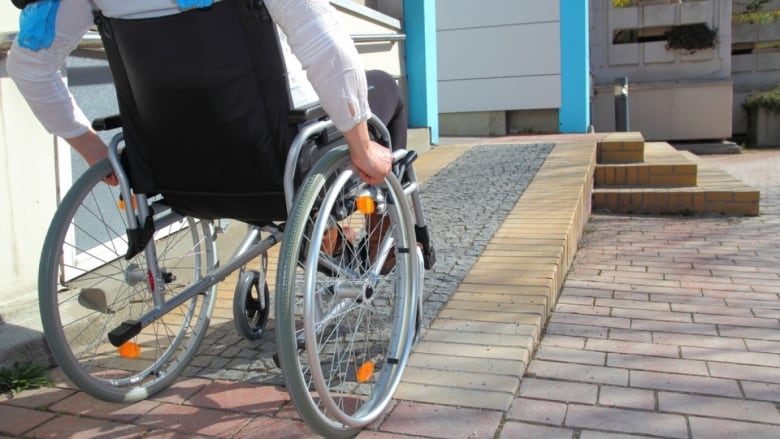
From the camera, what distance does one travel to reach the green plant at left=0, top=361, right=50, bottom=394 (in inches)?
93.1

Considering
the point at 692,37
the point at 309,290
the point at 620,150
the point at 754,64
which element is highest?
the point at 692,37

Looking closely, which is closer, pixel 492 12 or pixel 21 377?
pixel 21 377

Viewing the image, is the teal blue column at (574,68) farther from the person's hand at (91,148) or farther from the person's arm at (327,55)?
the person's arm at (327,55)

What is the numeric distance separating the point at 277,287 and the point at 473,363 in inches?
38.5

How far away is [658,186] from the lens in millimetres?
6434

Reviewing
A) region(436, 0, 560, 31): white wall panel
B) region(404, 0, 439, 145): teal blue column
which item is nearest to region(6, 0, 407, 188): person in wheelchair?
region(404, 0, 439, 145): teal blue column

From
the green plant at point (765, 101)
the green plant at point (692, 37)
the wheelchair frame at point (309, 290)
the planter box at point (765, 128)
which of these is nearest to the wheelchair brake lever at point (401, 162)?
the wheelchair frame at point (309, 290)

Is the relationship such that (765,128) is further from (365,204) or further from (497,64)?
(365,204)

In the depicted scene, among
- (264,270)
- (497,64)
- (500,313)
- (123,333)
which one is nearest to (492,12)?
(497,64)

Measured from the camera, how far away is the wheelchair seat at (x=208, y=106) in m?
1.80

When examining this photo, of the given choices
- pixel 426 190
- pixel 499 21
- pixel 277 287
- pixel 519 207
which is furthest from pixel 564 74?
pixel 277 287

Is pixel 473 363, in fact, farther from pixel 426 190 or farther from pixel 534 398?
pixel 426 190

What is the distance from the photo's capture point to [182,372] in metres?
2.44

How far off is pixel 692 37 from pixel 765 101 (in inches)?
78.9
